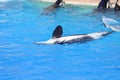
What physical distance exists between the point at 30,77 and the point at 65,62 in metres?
1.44

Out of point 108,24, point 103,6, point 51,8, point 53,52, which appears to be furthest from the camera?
point 103,6

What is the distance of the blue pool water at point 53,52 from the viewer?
8.29 meters

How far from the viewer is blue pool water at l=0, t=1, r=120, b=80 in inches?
326

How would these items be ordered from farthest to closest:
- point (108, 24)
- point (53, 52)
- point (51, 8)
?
point (51, 8) < point (108, 24) < point (53, 52)

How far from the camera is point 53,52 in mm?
10039

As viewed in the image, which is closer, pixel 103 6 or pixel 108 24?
pixel 108 24

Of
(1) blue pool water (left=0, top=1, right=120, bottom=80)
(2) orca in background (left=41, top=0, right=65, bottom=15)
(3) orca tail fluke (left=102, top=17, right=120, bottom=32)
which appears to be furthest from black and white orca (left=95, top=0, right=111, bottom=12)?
(3) orca tail fluke (left=102, top=17, right=120, bottom=32)

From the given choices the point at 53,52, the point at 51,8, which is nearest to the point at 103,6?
the point at 51,8

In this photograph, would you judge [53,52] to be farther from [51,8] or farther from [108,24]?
[51,8]

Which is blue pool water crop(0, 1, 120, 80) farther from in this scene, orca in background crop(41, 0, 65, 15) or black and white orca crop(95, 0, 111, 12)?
black and white orca crop(95, 0, 111, 12)

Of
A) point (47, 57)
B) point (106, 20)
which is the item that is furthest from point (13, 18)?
point (47, 57)

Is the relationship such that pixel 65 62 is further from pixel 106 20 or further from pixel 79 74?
pixel 106 20

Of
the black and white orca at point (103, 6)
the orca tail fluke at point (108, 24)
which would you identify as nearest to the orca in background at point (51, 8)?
the black and white orca at point (103, 6)

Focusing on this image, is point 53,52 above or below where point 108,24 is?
above
